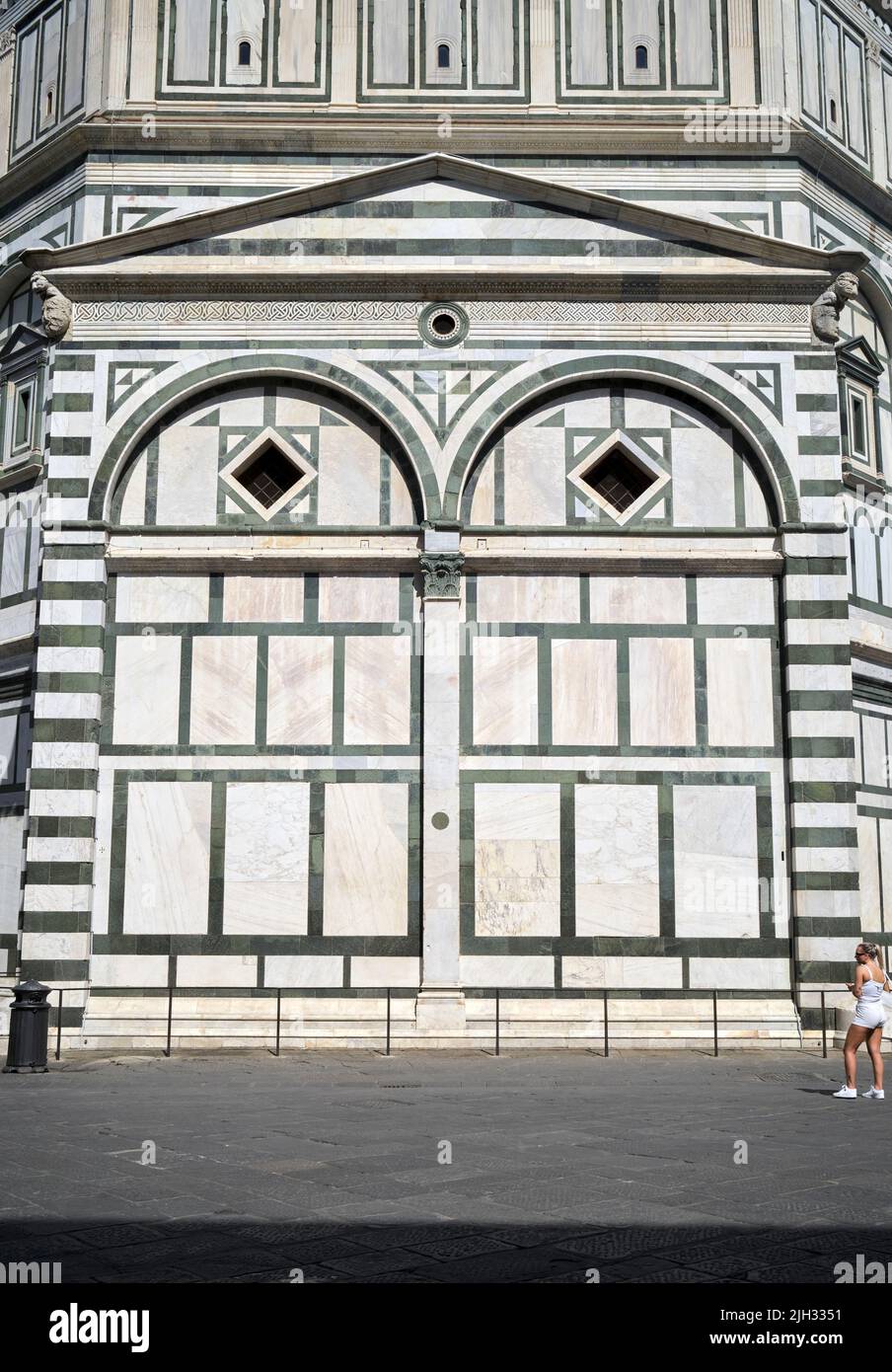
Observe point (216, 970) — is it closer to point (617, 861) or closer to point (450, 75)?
point (617, 861)

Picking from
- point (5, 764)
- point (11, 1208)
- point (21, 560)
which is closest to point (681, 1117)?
Result: point (11, 1208)

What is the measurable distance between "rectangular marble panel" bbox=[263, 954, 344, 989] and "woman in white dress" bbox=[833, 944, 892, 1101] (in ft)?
20.2

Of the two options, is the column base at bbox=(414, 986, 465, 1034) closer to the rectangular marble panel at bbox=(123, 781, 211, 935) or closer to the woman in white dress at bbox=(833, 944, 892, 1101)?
the rectangular marble panel at bbox=(123, 781, 211, 935)

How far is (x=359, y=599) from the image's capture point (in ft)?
56.7

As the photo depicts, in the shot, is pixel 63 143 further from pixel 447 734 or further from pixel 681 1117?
pixel 681 1117

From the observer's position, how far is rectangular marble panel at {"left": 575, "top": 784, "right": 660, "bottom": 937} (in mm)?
16594

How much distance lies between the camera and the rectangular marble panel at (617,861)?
16.6 metres

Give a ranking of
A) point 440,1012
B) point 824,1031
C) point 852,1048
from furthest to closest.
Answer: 1. point 440,1012
2. point 824,1031
3. point 852,1048

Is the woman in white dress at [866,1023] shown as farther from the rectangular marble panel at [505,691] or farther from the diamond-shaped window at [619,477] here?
the diamond-shaped window at [619,477]

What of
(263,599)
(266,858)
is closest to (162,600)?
(263,599)

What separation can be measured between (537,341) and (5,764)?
8.83m

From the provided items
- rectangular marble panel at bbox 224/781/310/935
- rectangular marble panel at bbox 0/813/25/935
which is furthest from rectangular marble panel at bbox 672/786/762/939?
rectangular marble panel at bbox 0/813/25/935

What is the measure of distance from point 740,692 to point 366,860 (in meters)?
4.96

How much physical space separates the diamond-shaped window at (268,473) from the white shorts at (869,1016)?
9.15 m
